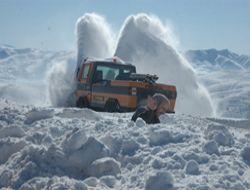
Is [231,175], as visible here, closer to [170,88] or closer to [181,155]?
[181,155]

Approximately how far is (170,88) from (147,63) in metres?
16.4

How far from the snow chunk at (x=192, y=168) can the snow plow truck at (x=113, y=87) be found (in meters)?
7.64

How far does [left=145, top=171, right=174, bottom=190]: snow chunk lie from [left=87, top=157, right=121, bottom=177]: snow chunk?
2.11 feet

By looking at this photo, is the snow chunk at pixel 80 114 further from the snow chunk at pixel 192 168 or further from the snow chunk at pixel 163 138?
the snow chunk at pixel 192 168

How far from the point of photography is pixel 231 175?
4.81m

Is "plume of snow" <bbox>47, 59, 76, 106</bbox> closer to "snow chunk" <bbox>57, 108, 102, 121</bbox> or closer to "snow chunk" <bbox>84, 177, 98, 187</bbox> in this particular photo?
"snow chunk" <bbox>57, 108, 102, 121</bbox>

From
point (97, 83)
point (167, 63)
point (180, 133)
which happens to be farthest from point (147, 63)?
point (180, 133)

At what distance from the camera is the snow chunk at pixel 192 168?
4941mm

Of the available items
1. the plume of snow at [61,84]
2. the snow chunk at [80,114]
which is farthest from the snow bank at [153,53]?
the snow chunk at [80,114]

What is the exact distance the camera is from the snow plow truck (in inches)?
501

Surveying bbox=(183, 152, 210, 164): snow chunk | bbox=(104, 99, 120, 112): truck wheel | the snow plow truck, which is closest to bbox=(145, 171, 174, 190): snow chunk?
bbox=(183, 152, 210, 164): snow chunk

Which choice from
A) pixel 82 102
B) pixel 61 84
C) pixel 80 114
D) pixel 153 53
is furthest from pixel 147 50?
pixel 80 114

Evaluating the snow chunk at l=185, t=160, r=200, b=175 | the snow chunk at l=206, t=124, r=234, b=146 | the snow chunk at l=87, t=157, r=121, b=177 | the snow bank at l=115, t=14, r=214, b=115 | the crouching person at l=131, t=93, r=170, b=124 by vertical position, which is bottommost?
the snow chunk at l=87, t=157, r=121, b=177

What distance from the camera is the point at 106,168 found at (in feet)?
17.4
